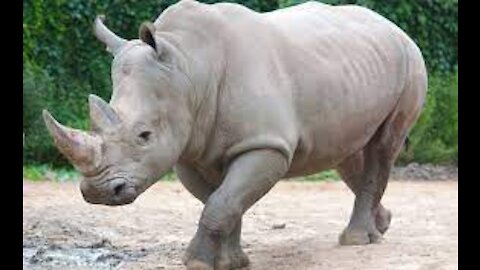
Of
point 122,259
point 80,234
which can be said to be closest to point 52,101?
point 80,234

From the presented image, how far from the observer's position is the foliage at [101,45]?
15438 millimetres

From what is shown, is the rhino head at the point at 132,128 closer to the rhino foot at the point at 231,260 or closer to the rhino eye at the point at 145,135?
the rhino eye at the point at 145,135

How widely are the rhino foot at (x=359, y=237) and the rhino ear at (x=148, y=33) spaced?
2169mm

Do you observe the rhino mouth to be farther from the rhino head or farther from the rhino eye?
the rhino eye

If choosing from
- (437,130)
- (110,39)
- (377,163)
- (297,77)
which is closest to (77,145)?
(110,39)

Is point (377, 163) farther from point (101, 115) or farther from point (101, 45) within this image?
point (101, 45)

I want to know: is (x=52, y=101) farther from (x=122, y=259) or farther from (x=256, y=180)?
(x=256, y=180)

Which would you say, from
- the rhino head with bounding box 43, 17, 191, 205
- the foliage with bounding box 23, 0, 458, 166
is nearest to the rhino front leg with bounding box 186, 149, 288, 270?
the rhino head with bounding box 43, 17, 191, 205

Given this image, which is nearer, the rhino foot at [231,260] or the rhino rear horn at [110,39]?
the rhino rear horn at [110,39]

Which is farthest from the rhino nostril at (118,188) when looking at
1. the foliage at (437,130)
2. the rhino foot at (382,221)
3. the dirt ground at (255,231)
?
the foliage at (437,130)

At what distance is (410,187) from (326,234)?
5.28m

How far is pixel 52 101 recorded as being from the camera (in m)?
15.2

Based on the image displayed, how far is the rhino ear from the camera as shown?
6.04 meters

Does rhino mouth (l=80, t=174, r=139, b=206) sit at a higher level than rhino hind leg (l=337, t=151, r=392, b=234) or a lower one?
higher
